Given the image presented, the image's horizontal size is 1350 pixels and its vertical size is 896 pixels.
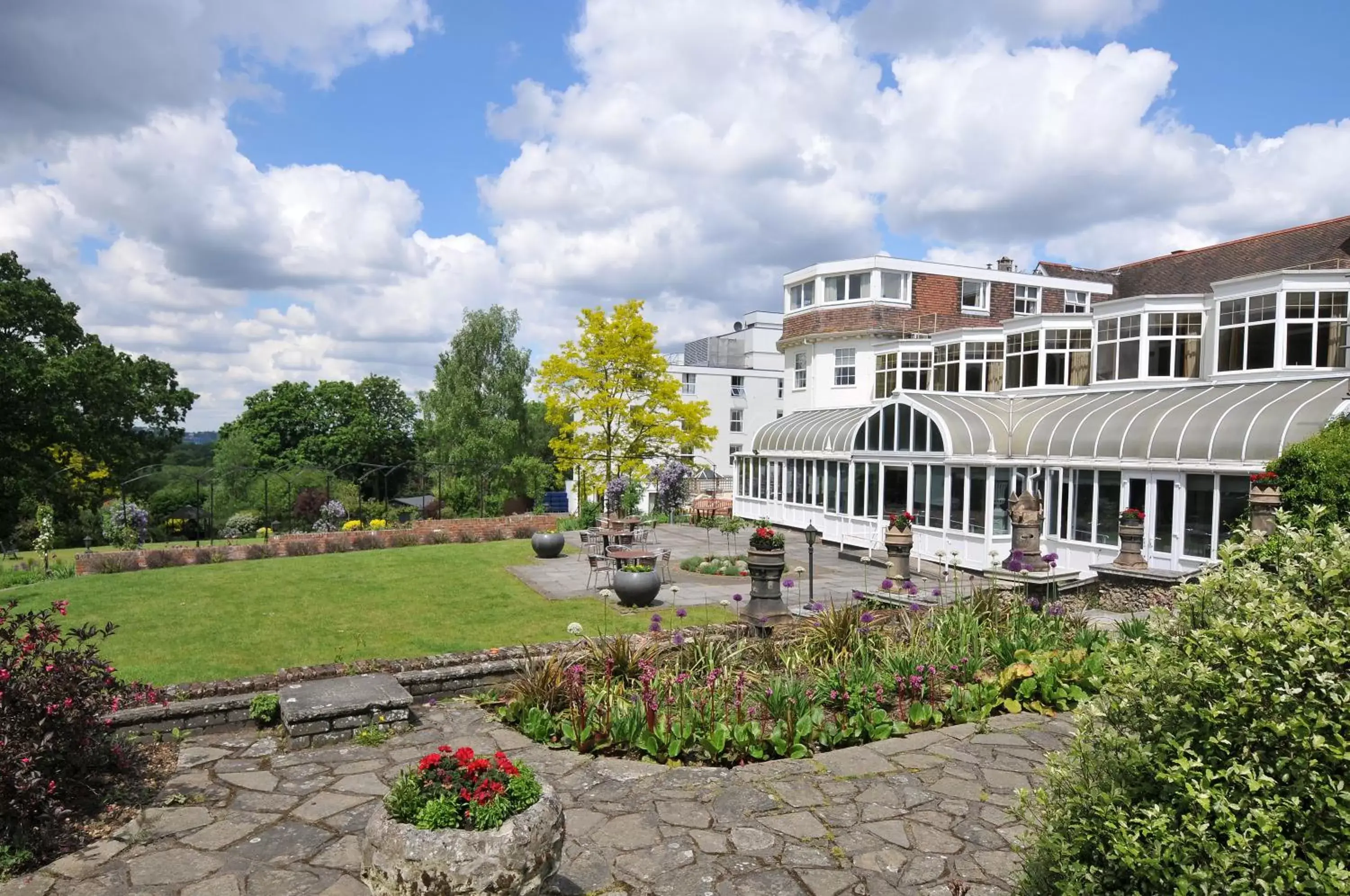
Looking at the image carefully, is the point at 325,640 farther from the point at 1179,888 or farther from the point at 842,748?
the point at 1179,888

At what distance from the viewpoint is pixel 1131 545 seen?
1450 cm

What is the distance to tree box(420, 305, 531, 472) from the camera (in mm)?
38219

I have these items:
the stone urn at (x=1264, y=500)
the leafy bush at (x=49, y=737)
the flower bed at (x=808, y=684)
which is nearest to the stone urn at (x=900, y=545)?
the stone urn at (x=1264, y=500)

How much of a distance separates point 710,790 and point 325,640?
25.5 ft

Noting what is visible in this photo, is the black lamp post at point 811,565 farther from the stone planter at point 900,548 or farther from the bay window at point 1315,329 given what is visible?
the bay window at point 1315,329

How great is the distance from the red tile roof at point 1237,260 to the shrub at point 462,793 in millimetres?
22056

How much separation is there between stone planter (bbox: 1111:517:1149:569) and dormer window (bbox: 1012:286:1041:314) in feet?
61.1

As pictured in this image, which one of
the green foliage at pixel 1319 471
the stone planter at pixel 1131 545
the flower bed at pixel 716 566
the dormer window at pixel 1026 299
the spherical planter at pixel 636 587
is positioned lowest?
the flower bed at pixel 716 566

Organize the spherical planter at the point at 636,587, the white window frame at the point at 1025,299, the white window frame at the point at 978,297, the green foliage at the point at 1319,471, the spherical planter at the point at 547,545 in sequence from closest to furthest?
the green foliage at the point at 1319,471 < the spherical planter at the point at 636,587 < the spherical planter at the point at 547,545 < the white window frame at the point at 978,297 < the white window frame at the point at 1025,299

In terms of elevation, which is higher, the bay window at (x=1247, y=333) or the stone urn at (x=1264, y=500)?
the bay window at (x=1247, y=333)

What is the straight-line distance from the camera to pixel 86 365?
28.1 metres

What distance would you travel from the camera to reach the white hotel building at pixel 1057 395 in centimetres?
1509

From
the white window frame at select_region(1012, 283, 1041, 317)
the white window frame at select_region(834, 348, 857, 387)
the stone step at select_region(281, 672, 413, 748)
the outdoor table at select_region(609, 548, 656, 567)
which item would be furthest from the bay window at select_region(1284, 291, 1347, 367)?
the stone step at select_region(281, 672, 413, 748)

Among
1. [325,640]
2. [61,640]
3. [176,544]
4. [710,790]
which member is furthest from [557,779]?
[176,544]
